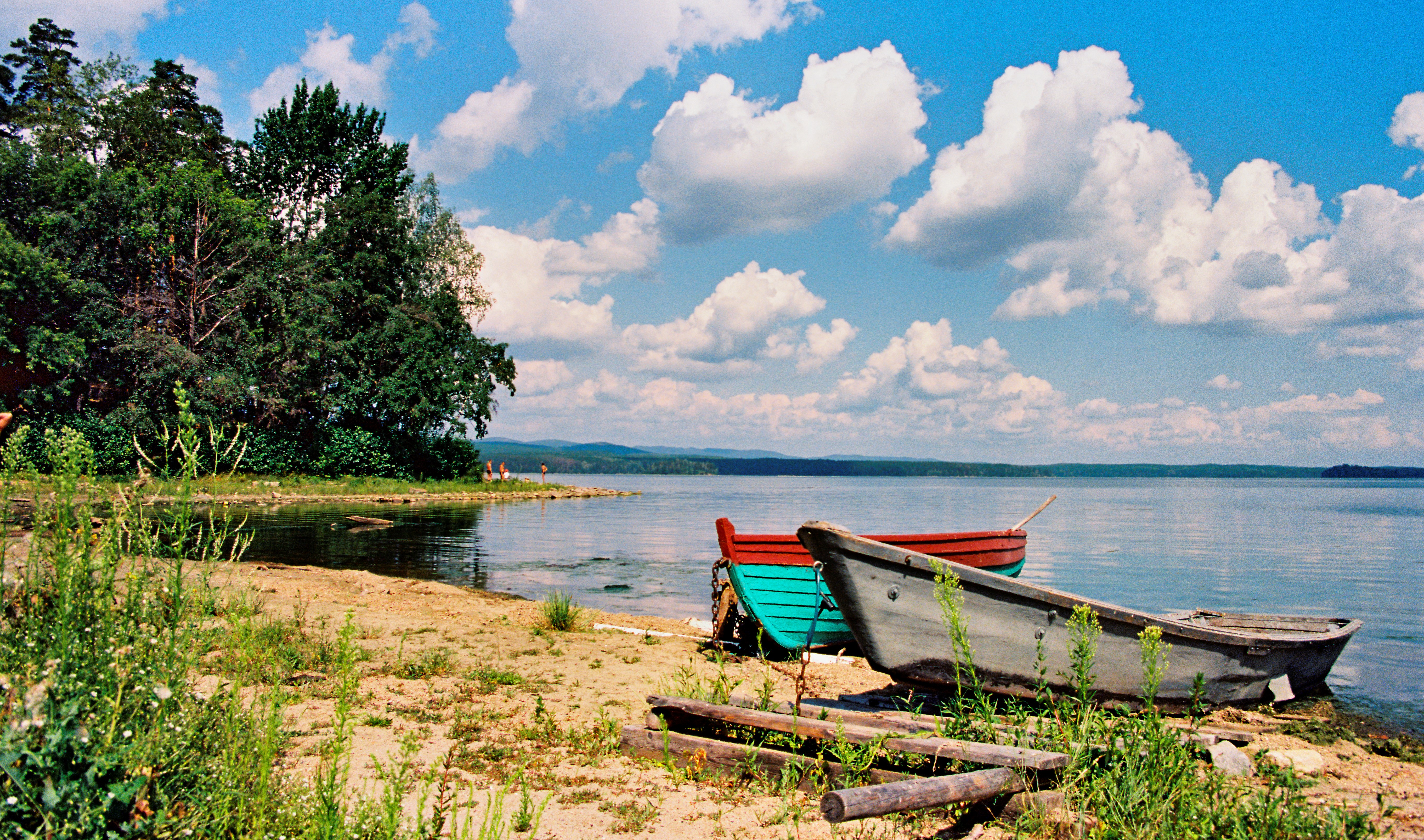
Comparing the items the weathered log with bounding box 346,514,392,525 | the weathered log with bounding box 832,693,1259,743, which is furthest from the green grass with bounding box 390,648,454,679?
the weathered log with bounding box 346,514,392,525

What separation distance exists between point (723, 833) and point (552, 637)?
621 cm

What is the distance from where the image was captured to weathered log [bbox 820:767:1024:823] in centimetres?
385

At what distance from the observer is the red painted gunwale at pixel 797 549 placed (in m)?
9.35

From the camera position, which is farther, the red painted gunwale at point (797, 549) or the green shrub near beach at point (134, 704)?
the red painted gunwale at point (797, 549)

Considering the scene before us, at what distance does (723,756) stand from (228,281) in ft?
125

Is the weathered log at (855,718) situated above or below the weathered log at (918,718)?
above

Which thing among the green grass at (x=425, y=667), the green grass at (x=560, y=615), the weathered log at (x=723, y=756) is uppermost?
Answer: the weathered log at (x=723, y=756)

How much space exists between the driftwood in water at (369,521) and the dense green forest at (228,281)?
909cm

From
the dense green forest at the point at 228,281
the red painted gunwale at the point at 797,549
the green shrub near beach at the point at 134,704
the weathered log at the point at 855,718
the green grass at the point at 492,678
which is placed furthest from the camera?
the dense green forest at the point at 228,281

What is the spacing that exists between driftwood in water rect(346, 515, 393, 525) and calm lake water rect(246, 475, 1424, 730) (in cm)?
57

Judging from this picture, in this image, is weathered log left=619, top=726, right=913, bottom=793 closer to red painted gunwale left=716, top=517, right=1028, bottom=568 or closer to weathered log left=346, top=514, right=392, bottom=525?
red painted gunwale left=716, top=517, right=1028, bottom=568

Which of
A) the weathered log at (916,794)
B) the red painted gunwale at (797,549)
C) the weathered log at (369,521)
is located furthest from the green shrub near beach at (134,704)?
the weathered log at (369,521)

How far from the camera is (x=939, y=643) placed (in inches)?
262

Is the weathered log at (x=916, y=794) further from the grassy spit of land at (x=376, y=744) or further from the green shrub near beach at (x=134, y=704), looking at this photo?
the green shrub near beach at (x=134, y=704)
